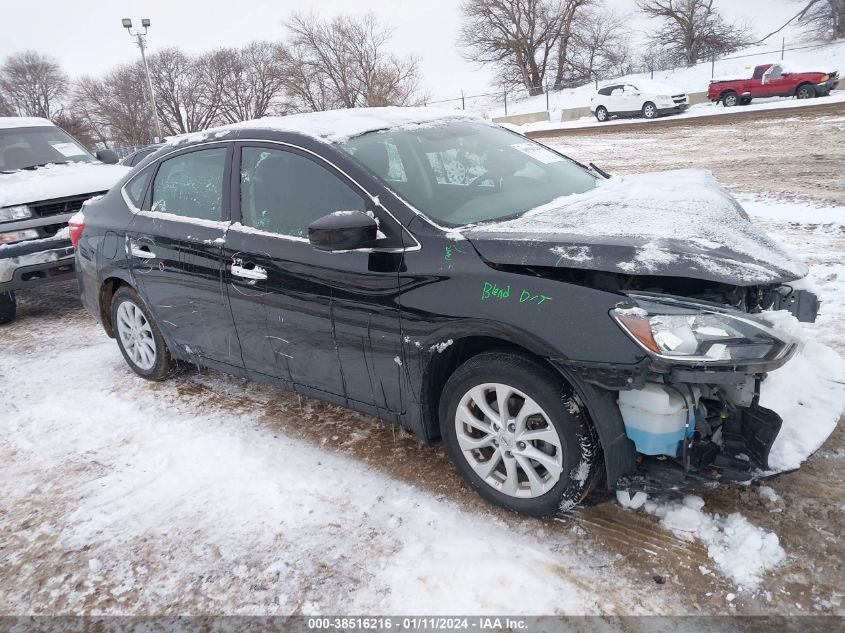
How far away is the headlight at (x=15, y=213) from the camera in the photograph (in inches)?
255

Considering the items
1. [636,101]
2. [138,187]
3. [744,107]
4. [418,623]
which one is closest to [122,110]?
[636,101]

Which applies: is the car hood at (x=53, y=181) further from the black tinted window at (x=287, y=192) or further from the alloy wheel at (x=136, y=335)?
the black tinted window at (x=287, y=192)

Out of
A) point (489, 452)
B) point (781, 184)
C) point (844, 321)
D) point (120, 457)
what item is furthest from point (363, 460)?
point (781, 184)

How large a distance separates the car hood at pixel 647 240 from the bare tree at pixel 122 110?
61686 millimetres

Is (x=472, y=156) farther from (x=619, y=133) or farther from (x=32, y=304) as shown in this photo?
(x=619, y=133)

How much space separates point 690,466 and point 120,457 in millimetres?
3105

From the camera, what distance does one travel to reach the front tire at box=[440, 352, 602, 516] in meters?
2.62

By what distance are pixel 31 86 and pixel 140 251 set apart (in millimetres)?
84708

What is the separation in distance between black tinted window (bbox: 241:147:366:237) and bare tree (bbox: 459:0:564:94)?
1867 inches

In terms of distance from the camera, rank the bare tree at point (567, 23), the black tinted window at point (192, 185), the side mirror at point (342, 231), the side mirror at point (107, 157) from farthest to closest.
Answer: the bare tree at point (567, 23)
the side mirror at point (107, 157)
the black tinted window at point (192, 185)
the side mirror at point (342, 231)

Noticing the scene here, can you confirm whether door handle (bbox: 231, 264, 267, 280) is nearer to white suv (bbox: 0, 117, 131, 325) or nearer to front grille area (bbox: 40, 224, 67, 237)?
white suv (bbox: 0, 117, 131, 325)

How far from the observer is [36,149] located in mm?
8008

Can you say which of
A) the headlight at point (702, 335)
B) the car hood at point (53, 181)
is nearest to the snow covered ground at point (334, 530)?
the headlight at point (702, 335)

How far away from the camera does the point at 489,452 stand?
3010 millimetres
